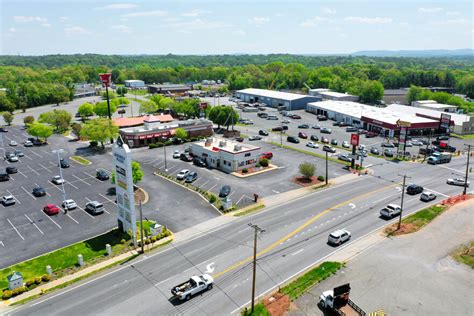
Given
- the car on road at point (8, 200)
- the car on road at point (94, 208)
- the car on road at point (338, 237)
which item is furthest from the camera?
the car on road at point (8, 200)

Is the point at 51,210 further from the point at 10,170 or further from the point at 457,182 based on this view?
the point at 457,182

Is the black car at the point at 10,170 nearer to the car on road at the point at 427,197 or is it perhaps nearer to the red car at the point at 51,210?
the red car at the point at 51,210

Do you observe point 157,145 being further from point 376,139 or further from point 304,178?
point 376,139

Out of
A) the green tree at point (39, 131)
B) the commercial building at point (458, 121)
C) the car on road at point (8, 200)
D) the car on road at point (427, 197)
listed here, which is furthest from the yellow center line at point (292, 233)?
the green tree at point (39, 131)

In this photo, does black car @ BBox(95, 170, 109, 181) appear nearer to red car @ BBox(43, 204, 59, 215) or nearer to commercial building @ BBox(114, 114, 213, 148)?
red car @ BBox(43, 204, 59, 215)

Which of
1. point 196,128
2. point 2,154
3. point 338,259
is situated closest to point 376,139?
point 196,128

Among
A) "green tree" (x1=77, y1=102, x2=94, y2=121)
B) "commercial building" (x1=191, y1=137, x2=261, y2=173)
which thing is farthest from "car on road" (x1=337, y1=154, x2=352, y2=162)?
"green tree" (x1=77, y1=102, x2=94, y2=121)

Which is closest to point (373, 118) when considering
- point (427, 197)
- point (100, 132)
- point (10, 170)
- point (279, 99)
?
point (279, 99)
